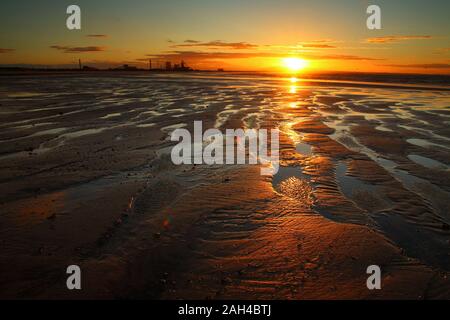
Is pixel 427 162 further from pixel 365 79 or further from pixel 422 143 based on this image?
pixel 365 79

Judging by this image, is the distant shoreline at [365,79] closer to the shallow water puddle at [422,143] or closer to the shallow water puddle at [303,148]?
the shallow water puddle at [422,143]

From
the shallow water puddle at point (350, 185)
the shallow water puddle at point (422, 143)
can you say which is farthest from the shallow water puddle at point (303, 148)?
the shallow water puddle at point (422, 143)

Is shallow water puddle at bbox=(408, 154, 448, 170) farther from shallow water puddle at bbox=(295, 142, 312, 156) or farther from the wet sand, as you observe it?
shallow water puddle at bbox=(295, 142, 312, 156)

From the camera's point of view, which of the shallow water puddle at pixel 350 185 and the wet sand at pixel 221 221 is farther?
the shallow water puddle at pixel 350 185

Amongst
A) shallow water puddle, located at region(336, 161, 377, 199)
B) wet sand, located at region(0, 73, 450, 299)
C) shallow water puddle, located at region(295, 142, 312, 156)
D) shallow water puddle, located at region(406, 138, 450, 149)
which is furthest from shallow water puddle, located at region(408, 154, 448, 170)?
shallow water puddle, located at region(295, 142, 312, 156)

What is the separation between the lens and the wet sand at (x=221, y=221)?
3875 millimetres

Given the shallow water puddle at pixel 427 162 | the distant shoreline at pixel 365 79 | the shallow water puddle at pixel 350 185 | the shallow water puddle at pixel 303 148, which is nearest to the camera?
the shallow water puddle at pixel 350 185

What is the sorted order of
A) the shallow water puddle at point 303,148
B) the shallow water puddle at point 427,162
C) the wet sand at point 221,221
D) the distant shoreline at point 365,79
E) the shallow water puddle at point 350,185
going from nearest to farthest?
the wet sand at point 221,221
the shallow water puddle at point 350,185
the shallow water puddle at point 427,162
the shallow water puddle at point 303,148
the distant shoreline at point 365,79

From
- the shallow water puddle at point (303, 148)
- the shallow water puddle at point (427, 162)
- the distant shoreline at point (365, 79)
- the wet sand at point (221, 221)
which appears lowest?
the wet sand at point (221, 221)

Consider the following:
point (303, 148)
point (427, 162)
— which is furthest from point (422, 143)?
point (303, 148)

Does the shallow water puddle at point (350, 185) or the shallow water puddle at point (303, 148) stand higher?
the shallow water puddle at point (303, 148)

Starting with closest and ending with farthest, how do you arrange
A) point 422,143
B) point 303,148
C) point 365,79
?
point 303,148
point 422,143
point 365,79

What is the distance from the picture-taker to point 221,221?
5.46m
